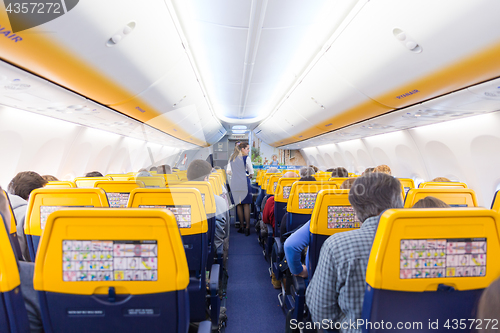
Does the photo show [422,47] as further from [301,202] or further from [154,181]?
[154,181]

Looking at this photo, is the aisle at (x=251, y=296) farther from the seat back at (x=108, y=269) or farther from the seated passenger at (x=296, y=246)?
the seat back at (x=108, y=269)

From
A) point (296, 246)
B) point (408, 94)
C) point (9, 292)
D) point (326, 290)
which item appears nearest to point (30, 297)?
point (9, 292)

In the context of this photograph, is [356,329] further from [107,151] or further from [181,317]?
[107,151]

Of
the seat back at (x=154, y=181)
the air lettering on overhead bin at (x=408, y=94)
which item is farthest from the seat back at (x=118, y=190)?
the air lettering on overhead bin at (x=408, y=94)

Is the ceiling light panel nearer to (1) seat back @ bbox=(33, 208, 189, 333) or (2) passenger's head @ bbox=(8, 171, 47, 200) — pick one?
(1) seat back @ bbox=(33, 208, 189, 333)

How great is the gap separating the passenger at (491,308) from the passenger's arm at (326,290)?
2.61ft

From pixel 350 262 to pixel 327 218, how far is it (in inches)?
32.7

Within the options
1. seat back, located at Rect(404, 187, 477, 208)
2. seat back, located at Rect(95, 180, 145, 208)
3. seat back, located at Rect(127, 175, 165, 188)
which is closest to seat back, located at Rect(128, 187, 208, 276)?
seat back, located at Rect(95, 180, 145, 208)

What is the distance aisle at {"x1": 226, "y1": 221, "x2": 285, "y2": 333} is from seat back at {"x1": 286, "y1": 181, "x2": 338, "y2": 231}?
3.46 feet

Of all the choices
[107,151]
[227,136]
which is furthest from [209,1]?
[227,136]

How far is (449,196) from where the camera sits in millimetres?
2504

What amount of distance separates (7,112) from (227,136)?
1748 cm

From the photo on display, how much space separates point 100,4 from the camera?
7.04 feet

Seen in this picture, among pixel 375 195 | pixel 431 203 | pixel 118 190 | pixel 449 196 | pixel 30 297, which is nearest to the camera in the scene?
pixel 30 297
